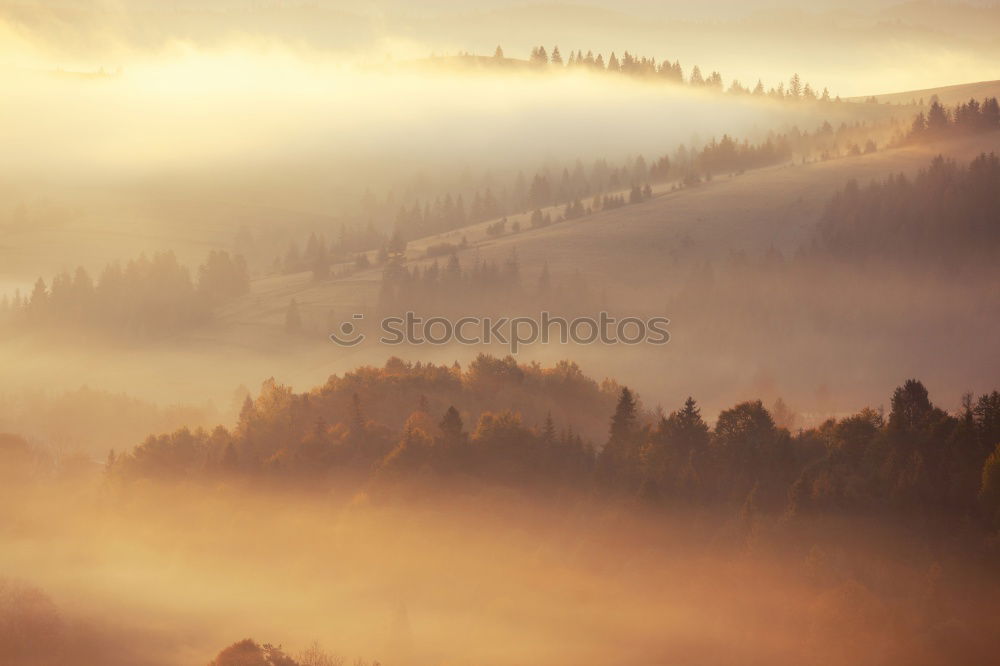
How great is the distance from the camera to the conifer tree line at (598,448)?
69938 millimetres

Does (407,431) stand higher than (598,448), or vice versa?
(407,431)

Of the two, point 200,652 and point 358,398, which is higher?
point 358,398

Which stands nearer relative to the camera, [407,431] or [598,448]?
[407,431]

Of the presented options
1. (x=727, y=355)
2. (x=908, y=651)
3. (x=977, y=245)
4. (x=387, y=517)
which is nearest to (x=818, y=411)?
(x=727, y=355)

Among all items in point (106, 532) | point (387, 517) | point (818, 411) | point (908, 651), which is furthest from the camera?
point (818, 411)

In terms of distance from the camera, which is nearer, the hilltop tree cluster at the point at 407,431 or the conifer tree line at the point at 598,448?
the conifer tree line at the point at 598,448

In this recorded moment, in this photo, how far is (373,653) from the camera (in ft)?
218

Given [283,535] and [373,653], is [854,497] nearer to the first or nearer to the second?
[373,653]

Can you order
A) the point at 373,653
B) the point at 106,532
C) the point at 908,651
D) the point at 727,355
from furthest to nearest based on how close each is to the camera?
the point at 727,355, the point at 106,532, the point at 373,653, the point at 908,651

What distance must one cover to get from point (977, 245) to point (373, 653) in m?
151

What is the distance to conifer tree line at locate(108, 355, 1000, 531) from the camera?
229ft

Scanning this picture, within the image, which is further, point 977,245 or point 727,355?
point 977,245

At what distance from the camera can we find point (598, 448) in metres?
105

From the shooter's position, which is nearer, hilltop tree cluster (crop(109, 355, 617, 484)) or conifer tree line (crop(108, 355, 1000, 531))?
conifer tree line (crop(108, 355, 1000, 531))
